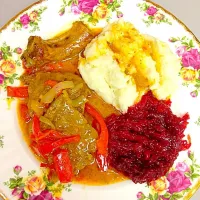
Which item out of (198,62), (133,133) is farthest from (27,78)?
(198,62)

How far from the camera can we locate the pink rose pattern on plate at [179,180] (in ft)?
15.2

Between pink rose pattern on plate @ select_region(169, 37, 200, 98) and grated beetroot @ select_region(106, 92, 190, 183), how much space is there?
0.38 m

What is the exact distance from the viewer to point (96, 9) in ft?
16.4

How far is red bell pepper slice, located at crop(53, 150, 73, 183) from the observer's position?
14.9 feet

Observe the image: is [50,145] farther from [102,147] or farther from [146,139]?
[146,139]

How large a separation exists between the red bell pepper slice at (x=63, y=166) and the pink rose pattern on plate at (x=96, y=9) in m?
1.69

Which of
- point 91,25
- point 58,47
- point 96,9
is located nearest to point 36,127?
point 58,47

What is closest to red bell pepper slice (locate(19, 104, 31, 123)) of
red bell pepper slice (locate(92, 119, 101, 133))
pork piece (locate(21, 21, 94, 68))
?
pork piece (locate(21, 21, 94, 68))

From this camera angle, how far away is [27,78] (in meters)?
4.84

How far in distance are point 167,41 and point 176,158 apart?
141 cm

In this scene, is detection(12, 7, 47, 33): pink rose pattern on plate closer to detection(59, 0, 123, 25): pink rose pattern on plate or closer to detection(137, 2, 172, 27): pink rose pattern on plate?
detection(59, 0, 123, 25): pink rose pattern on plate

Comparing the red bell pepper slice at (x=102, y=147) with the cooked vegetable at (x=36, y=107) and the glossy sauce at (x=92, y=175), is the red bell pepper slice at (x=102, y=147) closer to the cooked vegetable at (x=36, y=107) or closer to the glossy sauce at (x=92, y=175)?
the glossy sauce at (x=92, y=175)

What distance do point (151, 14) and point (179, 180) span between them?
201cm

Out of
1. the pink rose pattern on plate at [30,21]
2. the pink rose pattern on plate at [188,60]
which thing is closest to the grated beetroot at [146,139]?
the pink rose pattern on plate at [188,60]
